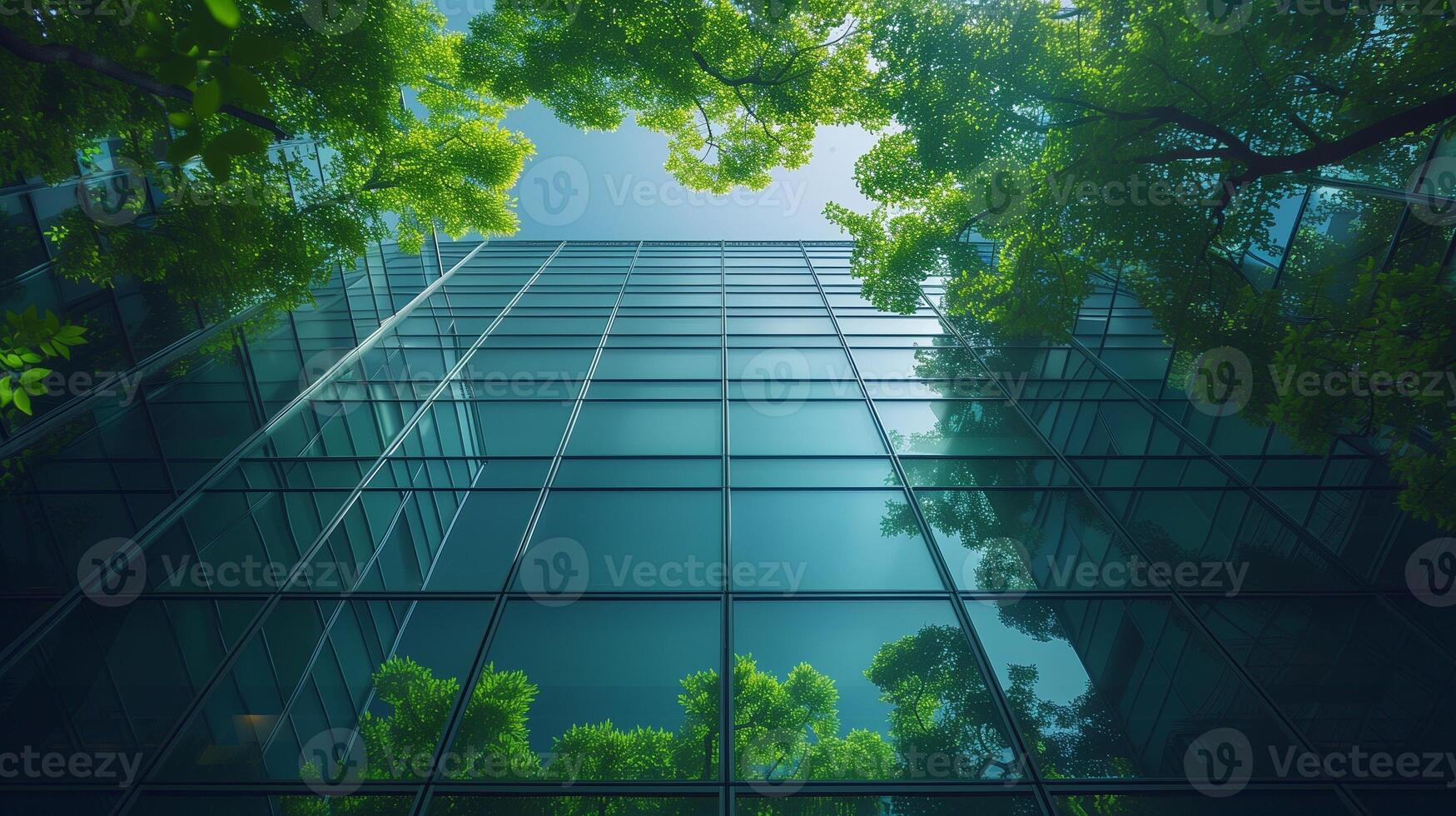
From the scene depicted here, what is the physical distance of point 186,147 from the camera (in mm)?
2076

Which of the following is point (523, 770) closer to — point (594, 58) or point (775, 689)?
point (775, 689)

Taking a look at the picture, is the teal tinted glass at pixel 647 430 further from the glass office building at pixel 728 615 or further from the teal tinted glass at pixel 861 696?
the teal tinted glass at pixel 861 696

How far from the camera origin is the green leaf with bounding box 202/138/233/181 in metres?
2.02

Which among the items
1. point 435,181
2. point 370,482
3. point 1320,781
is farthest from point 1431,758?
point 435,181

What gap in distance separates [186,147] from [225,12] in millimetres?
508

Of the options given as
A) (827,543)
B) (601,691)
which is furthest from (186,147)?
(827,543)

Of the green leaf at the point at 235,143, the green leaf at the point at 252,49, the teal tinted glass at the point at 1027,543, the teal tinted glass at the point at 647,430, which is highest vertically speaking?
the green leaf at the point at 252,49

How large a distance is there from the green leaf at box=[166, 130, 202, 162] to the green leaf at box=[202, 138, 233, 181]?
0.04 metres

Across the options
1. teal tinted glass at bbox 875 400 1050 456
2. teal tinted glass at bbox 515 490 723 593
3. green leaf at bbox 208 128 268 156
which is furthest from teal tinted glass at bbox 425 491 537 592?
green leaf at bbox 208 128 268 156

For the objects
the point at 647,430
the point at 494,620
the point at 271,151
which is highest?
the point at 271,151

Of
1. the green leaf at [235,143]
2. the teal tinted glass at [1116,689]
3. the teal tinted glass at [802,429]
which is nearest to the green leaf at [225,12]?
the green leaf at [235,143]

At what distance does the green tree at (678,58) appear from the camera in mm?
11648

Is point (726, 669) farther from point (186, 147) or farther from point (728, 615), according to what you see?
point (186, 147)

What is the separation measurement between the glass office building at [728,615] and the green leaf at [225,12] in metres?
5.57
